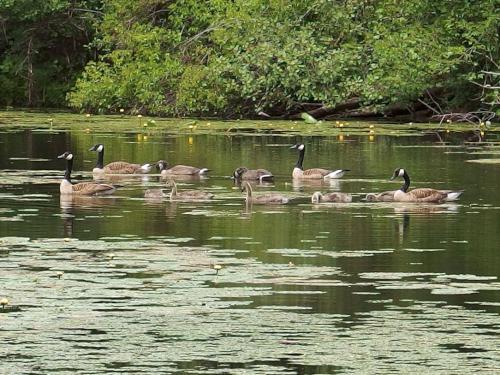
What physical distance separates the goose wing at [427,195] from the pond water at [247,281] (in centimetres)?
24

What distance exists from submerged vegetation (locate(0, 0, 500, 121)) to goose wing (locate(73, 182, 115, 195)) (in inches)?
498

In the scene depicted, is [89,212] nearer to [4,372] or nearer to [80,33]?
[4,372]

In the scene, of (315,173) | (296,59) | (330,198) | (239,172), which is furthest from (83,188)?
(296,59)

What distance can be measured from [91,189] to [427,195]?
450 centimetres

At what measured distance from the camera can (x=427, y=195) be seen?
66.2ft

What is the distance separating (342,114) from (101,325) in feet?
96.5

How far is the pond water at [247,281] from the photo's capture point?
1013 cm

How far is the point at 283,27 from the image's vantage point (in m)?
37.0

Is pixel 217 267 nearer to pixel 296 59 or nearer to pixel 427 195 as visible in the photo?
pixel 427 195

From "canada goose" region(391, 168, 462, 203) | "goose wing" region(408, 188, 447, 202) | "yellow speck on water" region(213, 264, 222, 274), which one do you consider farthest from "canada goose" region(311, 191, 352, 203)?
"yellow speck on water" region(213, 264, 222, 274)

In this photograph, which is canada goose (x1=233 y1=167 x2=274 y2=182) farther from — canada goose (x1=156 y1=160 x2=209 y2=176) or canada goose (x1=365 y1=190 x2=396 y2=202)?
canada goose (x1=365 y1=190 x2=396 y2=202)

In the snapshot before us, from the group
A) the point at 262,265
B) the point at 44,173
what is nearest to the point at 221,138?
the point at 44,173

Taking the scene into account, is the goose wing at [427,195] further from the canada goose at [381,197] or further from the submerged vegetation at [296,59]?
the submerged vegetation at [296,59]

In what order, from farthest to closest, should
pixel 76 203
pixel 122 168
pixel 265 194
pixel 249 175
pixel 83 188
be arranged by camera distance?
1. pixel 122 168
2. pixel 249 175
3. pixel 83 188
4. pixel 265 194
5. pixel 76 203
